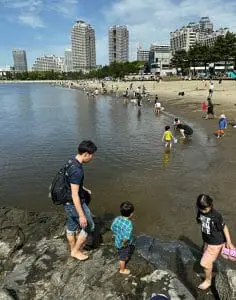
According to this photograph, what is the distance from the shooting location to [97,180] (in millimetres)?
11914

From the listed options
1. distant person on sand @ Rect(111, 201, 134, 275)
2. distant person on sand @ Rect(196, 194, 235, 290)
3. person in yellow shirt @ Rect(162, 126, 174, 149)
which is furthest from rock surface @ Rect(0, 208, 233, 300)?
person in yellow shirt @ Rect(162, 126, 174, 149)

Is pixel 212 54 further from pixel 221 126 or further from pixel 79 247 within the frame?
pixel 79 247

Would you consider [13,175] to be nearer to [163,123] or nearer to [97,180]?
[97,180]

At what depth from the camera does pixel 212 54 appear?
8056cm

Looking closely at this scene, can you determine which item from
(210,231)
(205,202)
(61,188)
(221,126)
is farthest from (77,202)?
(221,126)

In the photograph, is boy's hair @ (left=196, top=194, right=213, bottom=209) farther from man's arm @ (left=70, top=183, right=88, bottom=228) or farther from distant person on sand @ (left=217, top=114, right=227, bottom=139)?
distant person on sand @ (left=217, top=114, right=227, bottom=139)

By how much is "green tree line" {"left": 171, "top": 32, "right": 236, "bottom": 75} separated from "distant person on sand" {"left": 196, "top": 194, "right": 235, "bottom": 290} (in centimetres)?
7635

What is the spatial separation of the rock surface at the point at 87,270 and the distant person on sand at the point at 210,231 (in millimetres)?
428

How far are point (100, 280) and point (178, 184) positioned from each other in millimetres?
6554

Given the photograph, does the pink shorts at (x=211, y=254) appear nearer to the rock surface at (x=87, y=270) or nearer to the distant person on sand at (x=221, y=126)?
the rock surface at (x=87, y=270)

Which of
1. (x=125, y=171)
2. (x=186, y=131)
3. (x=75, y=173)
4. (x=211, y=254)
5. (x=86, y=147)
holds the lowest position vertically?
(x=125, y=171)

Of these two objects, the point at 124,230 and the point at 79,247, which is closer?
the point at 124,230

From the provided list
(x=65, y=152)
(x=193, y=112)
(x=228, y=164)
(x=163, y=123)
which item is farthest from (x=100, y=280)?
(x=193, y=112)

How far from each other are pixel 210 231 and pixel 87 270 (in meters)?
2.18
